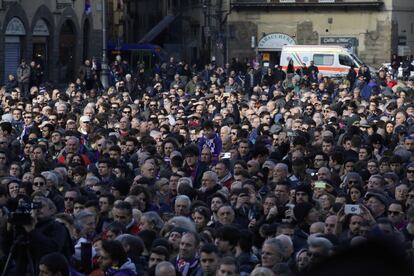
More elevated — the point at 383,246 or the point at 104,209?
the point at 383,246

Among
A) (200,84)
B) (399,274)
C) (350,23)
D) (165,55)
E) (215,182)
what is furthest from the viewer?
(350,23)

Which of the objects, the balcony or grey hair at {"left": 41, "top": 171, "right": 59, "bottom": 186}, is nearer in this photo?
grey hair at {"left": 41, "top": 171, "right": 59, "bottom": 186}

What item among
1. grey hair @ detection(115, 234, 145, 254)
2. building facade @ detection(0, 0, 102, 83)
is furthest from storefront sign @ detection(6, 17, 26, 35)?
grey hair @ detection(115, 234, 145, 254)

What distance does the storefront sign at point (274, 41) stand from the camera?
6431 centimetres

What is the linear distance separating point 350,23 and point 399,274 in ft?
207

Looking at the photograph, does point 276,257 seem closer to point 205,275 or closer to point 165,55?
point 205,275

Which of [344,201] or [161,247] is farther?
[344,201]

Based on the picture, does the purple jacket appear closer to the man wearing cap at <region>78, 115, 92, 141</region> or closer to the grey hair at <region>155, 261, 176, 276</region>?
the man wearing cap at <region>78, 115, 92, 141</region>

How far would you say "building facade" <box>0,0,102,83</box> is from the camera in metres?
50.7

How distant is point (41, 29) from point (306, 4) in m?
17.6

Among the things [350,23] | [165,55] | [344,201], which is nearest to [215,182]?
[344,201]

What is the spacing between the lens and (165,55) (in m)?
58.7

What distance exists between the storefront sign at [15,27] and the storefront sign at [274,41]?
1708 centimetres

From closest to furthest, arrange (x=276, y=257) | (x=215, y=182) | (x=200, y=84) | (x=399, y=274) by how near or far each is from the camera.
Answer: (x=399, y=274), (x=276, y=257), (x=215, y=182), (x=200, y=84)
